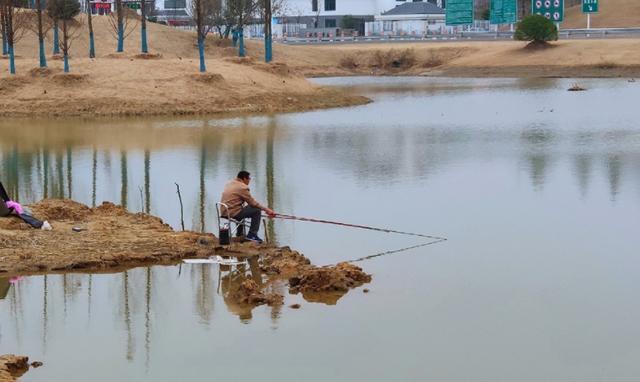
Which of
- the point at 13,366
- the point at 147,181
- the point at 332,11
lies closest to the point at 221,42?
the point at 332,11

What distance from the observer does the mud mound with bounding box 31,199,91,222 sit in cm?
1977

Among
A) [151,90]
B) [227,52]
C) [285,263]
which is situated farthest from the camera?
[227,52]

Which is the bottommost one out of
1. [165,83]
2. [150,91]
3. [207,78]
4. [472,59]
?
[150,91]

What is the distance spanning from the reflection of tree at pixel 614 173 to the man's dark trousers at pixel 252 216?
848cm

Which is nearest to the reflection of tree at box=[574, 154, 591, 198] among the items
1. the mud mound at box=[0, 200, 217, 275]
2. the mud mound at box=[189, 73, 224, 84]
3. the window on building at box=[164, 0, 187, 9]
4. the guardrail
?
the mud mound at box=[0, 200, 217, 275]

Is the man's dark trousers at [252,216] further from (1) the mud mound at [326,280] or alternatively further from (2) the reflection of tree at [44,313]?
(2) the reflection of tree at [44,313]

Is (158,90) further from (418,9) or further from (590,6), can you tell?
(418,9)

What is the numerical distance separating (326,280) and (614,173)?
13.1 metres

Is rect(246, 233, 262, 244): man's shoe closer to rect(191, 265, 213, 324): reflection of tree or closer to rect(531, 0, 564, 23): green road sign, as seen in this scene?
rect(191, 265, 213, 324): reflection of tree

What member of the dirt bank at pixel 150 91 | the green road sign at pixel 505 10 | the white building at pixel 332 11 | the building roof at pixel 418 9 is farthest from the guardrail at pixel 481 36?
the dirt bank at pixel 150 91

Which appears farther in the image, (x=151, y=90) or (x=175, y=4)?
(x=175, y=4)

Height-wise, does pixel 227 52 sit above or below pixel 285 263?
above

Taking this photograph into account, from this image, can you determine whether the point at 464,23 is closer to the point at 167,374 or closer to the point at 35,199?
the point at 35,199

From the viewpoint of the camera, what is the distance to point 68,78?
158 feet
